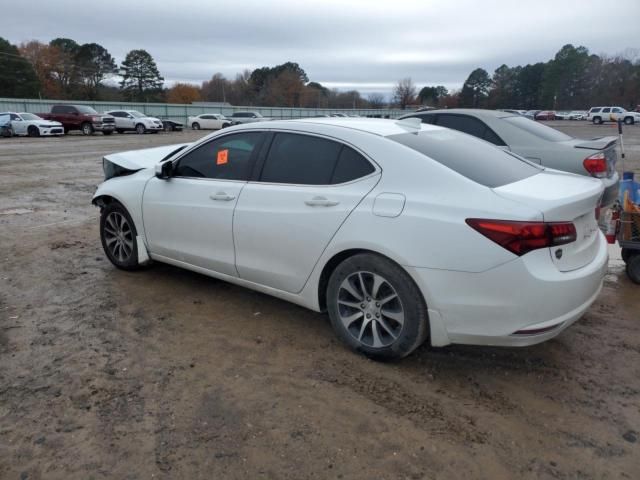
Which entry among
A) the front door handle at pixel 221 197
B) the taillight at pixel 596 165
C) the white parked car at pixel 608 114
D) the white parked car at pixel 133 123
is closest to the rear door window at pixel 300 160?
the front door handle at pixel 221 197

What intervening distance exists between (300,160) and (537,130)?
4.42 m

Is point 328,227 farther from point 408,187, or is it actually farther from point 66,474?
point 66,474

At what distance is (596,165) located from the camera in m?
6.14

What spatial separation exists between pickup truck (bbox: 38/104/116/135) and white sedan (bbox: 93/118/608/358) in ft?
98.6

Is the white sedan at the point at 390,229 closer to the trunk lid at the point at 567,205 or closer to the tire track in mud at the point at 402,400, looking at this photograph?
the trunk lid at the point at 567,205

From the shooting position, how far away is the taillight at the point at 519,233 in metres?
2.92

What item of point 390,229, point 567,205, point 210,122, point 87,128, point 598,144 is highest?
point 210,122

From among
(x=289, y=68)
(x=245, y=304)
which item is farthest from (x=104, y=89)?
(x=245, y=304)

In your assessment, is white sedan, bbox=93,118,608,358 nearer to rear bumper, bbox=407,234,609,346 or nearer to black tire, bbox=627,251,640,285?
rear bumper, bbox=407,234,609,346

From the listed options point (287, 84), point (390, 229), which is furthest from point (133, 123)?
point (287, 84)

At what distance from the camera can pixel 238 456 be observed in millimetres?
2637

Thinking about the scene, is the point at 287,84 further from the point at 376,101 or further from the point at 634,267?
the point at 634,267

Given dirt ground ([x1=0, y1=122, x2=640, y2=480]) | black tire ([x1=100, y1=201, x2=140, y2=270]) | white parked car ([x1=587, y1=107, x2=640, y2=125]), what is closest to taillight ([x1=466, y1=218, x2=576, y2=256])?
dirt ground ([x1=0, y1=122, x2=640, y2=480])

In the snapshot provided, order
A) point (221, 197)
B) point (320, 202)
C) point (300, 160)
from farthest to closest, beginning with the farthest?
point (221, 197) < point (300, 160) < point (320, 202)
